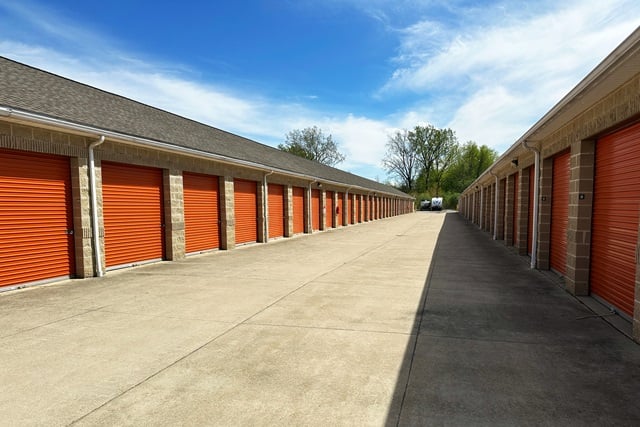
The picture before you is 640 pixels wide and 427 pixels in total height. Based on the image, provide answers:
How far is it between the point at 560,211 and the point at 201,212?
10671 millimetres

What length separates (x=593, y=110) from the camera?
5973 millimetres

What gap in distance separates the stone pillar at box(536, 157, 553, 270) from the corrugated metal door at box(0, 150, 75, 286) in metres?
11.5

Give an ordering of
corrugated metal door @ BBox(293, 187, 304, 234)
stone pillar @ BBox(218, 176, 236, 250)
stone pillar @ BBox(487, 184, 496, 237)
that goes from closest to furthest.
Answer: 1. stone pillar @ BBox(218, 176, 236, 250)
2. stone pillar @ BBox(487, 184, 496, 237)
3. corrugated metal door @ BBox(293, 187, 304, 234)

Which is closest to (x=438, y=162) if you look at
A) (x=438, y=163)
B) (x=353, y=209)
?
(x=438, y=163)

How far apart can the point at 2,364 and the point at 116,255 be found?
18.5 feet

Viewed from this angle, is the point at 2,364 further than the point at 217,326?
No

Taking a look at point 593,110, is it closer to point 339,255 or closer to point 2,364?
point 339,255

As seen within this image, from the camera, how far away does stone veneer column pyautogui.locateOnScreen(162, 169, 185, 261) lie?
34.3ft

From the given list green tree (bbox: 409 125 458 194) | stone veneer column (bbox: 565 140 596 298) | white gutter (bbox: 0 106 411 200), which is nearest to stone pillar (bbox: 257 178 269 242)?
white gutter (bbox: 0 106 411 200)

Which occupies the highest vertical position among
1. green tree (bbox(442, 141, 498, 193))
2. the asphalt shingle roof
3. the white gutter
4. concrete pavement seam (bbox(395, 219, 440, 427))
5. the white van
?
green tree (bbox(442, 141, 498, 193))

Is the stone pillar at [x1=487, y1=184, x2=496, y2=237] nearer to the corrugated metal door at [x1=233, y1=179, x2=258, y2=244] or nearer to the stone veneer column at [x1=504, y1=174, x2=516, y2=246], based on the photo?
the stone veneer column at [x1=504, y1=174, x2=516, y2=246]

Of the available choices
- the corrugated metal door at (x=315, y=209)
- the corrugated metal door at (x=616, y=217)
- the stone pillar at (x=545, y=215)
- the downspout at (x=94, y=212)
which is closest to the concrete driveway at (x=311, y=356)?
the corrugated metal door at (x=616, y=217)

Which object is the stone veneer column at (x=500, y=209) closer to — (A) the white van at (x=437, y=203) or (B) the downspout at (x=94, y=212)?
(B) the downspout at (x=94, y=212)

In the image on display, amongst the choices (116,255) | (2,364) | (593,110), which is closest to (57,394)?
(2,364)
